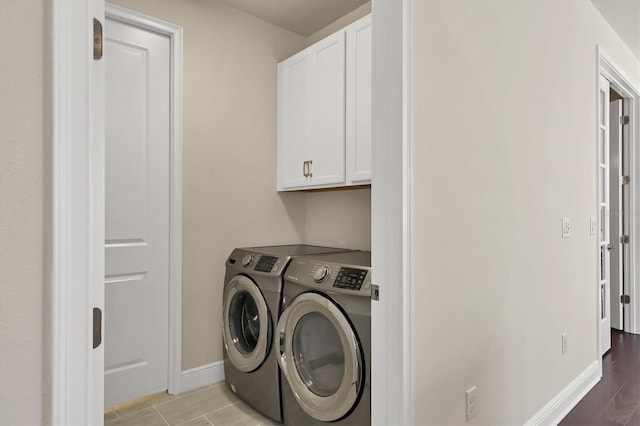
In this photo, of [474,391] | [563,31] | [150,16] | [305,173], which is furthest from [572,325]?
[150,16]

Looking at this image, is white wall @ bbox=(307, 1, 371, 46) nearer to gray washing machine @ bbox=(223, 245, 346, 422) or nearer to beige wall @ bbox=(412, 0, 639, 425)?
beige wall @ bbox=(412, 0, 639, 425)

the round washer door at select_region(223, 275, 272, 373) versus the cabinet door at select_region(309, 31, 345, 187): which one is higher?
the cabinet door at select_region(309, 31, 345, 187)

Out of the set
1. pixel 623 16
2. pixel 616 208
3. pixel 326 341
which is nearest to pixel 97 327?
pixel 326 341

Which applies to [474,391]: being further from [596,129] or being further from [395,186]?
[596,129]

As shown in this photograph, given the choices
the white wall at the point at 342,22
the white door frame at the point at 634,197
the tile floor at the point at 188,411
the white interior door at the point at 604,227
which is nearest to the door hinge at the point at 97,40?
the tile floor at the point at 188,411

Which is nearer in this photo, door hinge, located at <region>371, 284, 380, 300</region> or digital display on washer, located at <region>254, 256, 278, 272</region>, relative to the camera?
door hinge, located at <region>371, 284, 380, 300</region>

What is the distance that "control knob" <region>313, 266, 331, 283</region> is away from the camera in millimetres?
1861

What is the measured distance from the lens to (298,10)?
9.16 feet

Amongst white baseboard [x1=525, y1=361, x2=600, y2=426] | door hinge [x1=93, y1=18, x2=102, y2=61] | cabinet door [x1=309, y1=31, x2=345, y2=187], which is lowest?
white baseboard [x1=525, y1=361, x2=600, y2=426]

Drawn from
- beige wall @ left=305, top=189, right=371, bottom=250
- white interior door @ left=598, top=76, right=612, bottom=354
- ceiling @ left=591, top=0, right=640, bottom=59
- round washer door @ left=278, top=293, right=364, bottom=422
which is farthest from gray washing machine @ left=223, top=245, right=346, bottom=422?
ceiling @ left=591, top=0, right=640, bottom=59

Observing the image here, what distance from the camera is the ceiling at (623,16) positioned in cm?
252

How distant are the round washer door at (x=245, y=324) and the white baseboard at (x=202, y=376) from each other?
29cm

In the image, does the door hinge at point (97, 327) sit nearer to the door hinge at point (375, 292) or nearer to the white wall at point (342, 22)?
the door hinge at point (375, 292)

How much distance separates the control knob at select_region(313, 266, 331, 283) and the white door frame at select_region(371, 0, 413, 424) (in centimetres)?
56
